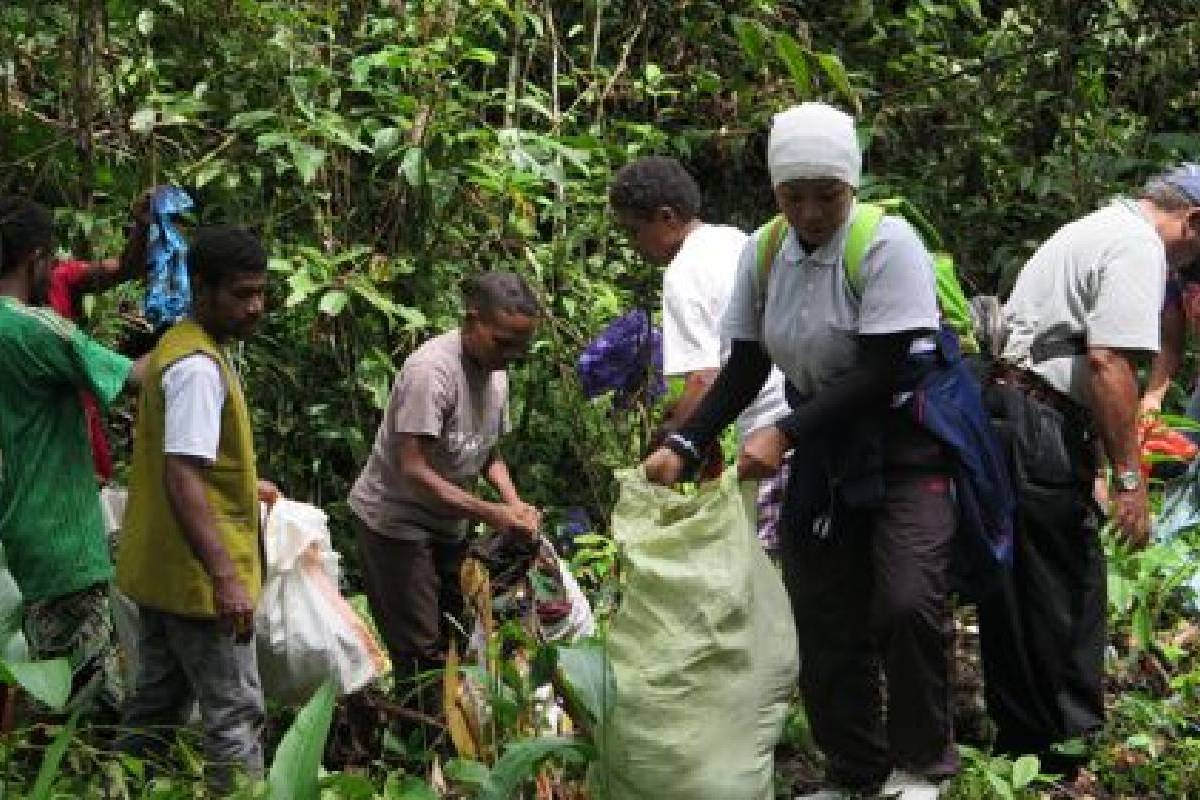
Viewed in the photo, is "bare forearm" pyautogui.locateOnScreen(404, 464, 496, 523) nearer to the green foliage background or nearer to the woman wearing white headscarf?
the woman wearing white headscarf

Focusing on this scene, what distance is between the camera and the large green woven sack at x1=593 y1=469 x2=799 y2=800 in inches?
149

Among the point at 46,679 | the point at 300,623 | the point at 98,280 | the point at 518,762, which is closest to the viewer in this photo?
the point at 46,679

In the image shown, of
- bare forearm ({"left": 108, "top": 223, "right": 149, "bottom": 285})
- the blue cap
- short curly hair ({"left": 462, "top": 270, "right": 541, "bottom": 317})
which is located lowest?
short curly hair ({"left": 462, "top": 270, "right": 541, "bottom": 317})

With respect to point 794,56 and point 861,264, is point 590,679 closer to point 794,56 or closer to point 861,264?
point 861,264

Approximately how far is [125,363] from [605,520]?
279cm

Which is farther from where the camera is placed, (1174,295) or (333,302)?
(333,302)

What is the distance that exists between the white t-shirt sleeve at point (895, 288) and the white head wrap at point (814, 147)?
169mm

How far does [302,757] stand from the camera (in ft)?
9.98

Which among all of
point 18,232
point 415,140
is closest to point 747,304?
point 18,232

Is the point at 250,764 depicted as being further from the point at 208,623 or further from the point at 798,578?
the point at 798,578

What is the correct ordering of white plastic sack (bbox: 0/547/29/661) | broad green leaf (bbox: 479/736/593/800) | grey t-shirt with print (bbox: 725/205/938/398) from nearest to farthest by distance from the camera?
white plastic sack (bbox: 0/547/29/661) → broad green leaf (bbox: 479/736/593/800) → grey t-shirt with print (bbox: 725/205/938/398)

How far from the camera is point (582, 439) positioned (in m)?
6.87

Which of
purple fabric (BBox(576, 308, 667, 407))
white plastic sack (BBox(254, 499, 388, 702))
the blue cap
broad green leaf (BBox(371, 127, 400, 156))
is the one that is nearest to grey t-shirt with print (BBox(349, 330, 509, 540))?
white plastic sack (BBox(254, 499, 388, 702))

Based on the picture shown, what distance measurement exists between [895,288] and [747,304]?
48cm
